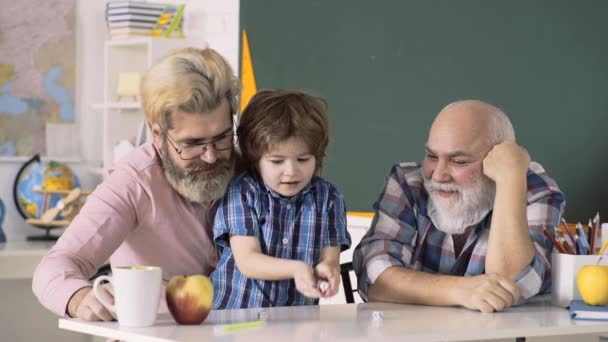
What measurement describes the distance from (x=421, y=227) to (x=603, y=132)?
0.68 metres

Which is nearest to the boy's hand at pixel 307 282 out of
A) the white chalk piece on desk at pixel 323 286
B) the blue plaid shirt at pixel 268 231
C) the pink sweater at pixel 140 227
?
the white chalk piece on desk at pixel 323 286

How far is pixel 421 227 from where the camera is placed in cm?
232

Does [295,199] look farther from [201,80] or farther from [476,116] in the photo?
[476,116]

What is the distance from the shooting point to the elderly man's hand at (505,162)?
217 centimetres

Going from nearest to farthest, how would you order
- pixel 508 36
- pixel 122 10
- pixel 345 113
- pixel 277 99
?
pixel 277 99 < pixel 508 36 < pixel 345 113 < pixel 122 10

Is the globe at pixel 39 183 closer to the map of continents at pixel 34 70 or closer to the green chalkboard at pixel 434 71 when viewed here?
the map of continents at pixel 34 70

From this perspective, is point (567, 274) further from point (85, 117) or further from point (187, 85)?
point (85, 117)

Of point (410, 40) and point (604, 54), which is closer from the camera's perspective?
point (604, 54)

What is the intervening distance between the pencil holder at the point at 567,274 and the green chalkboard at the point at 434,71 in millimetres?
573

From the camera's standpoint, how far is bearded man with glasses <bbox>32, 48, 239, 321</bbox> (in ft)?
6.81

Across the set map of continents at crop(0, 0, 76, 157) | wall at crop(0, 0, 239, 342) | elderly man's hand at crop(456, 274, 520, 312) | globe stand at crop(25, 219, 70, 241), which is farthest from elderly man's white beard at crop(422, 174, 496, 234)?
map of continents at crop(0, 0, 76, 157)

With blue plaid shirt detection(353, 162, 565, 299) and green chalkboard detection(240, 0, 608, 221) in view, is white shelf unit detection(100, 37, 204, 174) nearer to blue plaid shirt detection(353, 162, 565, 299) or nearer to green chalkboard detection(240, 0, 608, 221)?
green chalkboard detection(240, 0, 608, 221)

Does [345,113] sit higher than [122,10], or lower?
lower

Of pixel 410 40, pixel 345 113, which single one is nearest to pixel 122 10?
pixel 345 113
